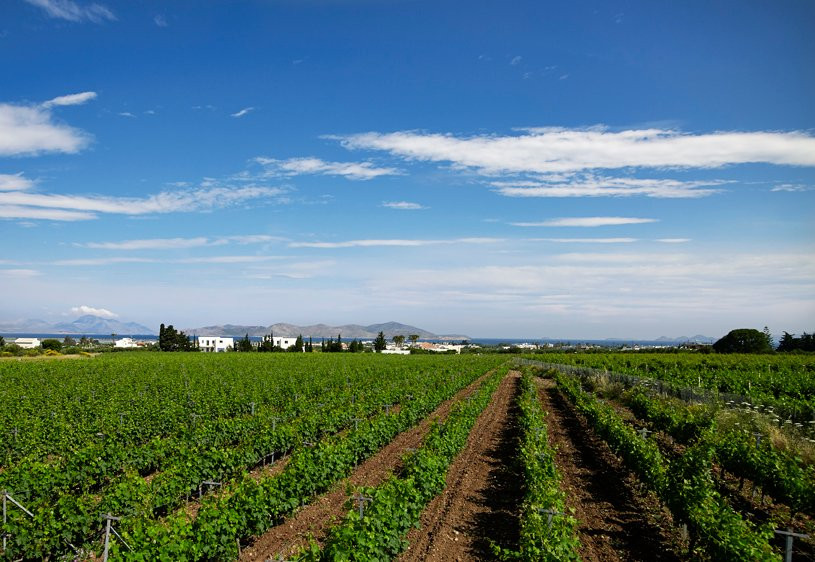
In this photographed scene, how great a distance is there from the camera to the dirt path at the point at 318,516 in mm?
8844

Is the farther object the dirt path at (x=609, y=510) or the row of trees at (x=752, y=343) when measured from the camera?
the row of trees at (x=752, y=343)

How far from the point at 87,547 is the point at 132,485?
53.4 inches

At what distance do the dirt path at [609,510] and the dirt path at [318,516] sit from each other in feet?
15.5

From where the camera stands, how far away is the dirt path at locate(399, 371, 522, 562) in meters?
8.93

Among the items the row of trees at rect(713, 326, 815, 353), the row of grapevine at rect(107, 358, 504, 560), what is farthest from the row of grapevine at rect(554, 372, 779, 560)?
the row of trees at rect(713, 326, 815, 353)

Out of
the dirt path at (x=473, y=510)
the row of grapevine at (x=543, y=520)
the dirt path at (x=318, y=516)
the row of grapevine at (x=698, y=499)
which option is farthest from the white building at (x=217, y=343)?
the row of grapevine at (x=543, y=520)

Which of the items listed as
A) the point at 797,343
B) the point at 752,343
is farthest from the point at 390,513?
the point at 797,343

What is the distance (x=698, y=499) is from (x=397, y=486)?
17.6 feet

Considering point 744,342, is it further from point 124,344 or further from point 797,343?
point 124,344

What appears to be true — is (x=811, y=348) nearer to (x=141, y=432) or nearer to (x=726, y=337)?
(x=726, y=337)

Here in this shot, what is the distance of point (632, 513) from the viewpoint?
427 inches

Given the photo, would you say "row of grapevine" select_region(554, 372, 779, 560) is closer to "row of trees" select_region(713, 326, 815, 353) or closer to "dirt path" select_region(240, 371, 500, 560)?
"dirt path" select_region(240, 371, 500, 560)

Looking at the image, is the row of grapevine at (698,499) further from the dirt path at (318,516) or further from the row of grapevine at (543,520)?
the dirt path at (318,516)

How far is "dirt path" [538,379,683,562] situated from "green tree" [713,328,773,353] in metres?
79.1
